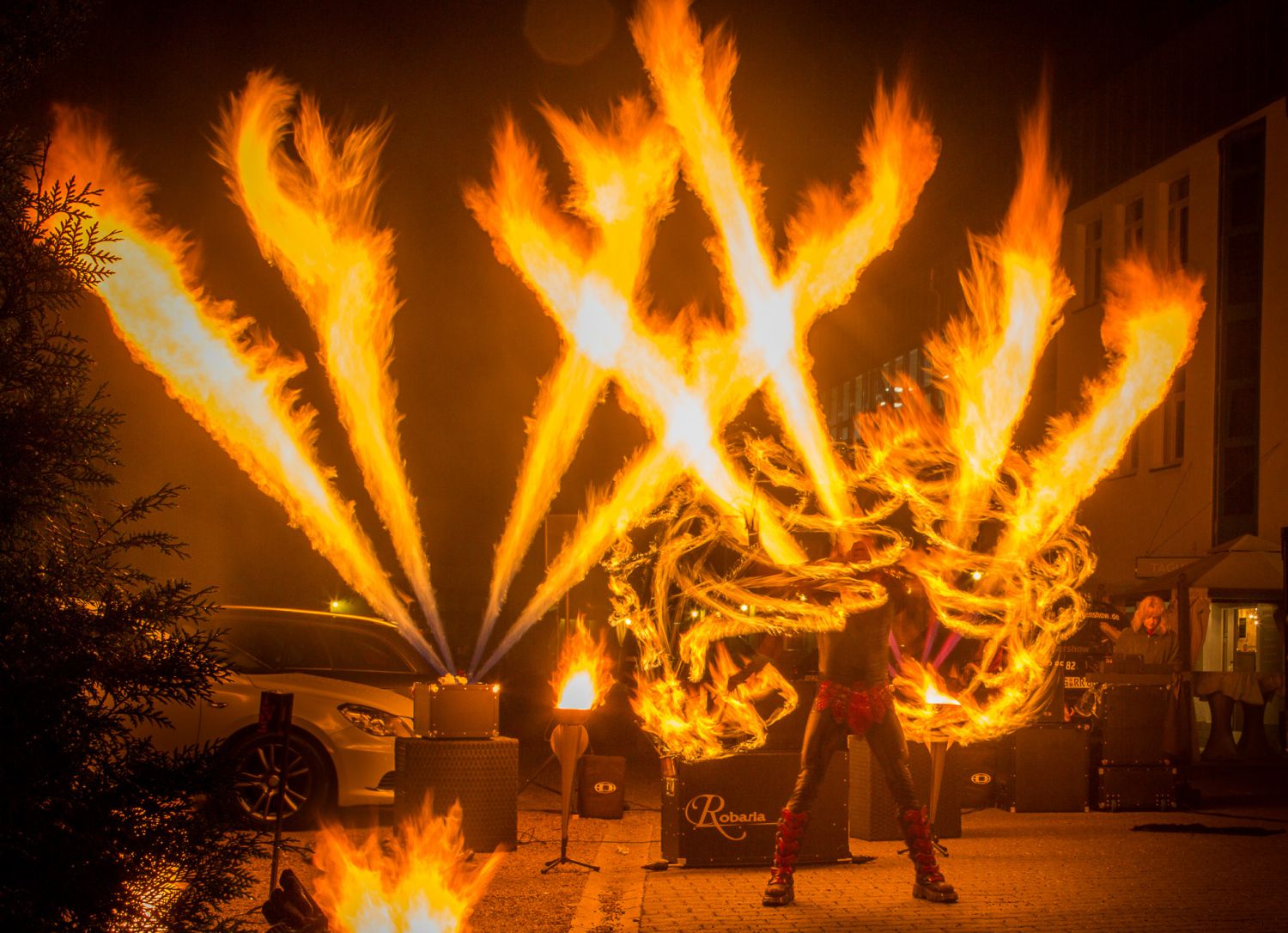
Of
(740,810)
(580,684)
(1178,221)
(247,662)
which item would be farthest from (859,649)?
(1178,221)

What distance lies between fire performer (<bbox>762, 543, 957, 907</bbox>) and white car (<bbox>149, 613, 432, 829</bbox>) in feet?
13.2

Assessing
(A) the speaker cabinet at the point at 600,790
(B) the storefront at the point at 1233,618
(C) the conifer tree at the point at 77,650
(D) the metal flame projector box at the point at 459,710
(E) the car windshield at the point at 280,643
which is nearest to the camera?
(C) the conifer tree at the point at 77,650

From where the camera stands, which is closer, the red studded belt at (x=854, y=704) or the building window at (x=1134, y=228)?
the red studded belt at (x=854, y=704)

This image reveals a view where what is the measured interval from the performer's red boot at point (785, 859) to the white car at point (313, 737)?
4.10 meters

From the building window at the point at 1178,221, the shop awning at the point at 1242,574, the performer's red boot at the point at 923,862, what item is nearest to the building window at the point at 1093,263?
the building window at the point at 1178,221

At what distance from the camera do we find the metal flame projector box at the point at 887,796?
10.5m

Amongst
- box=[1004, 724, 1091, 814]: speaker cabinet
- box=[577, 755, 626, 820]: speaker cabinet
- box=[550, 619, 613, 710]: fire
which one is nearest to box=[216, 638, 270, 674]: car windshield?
box=[550, 619, 613, 710]: fire

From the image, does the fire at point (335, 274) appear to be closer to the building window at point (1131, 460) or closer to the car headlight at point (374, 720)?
the car headlight at point (374, 720)

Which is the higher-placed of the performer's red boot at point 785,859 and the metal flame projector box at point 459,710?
the metal flame projector box at point 459,710

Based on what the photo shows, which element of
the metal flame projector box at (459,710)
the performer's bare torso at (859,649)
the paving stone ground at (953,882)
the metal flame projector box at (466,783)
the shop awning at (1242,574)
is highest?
the shop awning at (1242,574)

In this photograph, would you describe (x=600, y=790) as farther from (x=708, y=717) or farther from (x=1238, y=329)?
(x=1238, y=329)

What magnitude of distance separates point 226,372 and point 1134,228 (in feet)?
76.3

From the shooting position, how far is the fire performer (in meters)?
8.09

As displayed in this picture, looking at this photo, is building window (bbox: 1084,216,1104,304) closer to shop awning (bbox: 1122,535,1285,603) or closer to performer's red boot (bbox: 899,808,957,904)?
shop awning (bbox: 1122,535,1285,603)
